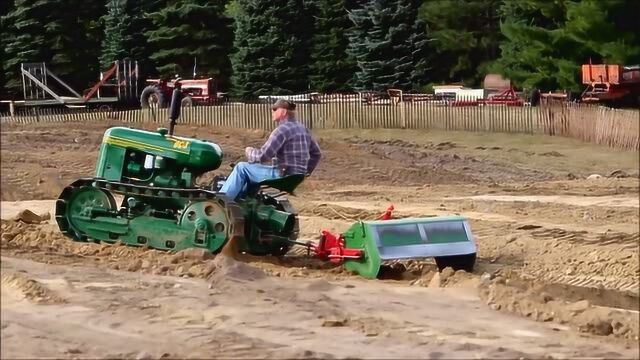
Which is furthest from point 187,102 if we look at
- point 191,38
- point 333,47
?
point 333,47

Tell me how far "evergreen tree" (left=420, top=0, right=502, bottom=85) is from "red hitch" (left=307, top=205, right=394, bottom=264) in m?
2.31

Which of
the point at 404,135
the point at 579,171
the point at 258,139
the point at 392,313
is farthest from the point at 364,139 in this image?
the point at 392,313

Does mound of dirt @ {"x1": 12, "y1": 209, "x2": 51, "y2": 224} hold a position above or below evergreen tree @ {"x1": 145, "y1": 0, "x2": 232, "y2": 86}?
below

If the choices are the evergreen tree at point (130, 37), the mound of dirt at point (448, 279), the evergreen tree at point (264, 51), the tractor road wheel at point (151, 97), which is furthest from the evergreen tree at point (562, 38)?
the evergreen tree at point (130, 37)

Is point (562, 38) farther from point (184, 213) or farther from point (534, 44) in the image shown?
point (184, 213)

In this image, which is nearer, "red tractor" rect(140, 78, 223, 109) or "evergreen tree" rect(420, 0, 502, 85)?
"evergreen tree" rect(420, 0, 502, 85)

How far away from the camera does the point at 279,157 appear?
1105cm

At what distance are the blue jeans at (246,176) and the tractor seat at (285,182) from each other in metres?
0.05

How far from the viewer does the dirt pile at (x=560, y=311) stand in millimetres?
8398

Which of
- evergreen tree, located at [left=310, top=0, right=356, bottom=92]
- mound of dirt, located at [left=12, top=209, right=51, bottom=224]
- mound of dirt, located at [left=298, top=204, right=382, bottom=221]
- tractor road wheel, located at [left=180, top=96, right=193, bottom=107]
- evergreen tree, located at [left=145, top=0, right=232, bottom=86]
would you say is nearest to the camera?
mound of dirt, located at [left=12, top=209, right=51, bottom=224]

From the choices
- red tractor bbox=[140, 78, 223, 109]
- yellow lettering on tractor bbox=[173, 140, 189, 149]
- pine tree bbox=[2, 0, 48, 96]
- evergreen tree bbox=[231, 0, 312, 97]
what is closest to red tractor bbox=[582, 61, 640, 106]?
yellow lettering on tractor bbox=[173, 140, 189, 149]

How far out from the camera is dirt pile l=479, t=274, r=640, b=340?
840cm

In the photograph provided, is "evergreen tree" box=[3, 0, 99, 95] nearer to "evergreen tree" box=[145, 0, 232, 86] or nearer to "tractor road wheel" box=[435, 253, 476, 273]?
"evergreen tree" box=[145, 0, 232, 86]

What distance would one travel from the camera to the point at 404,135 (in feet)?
115
